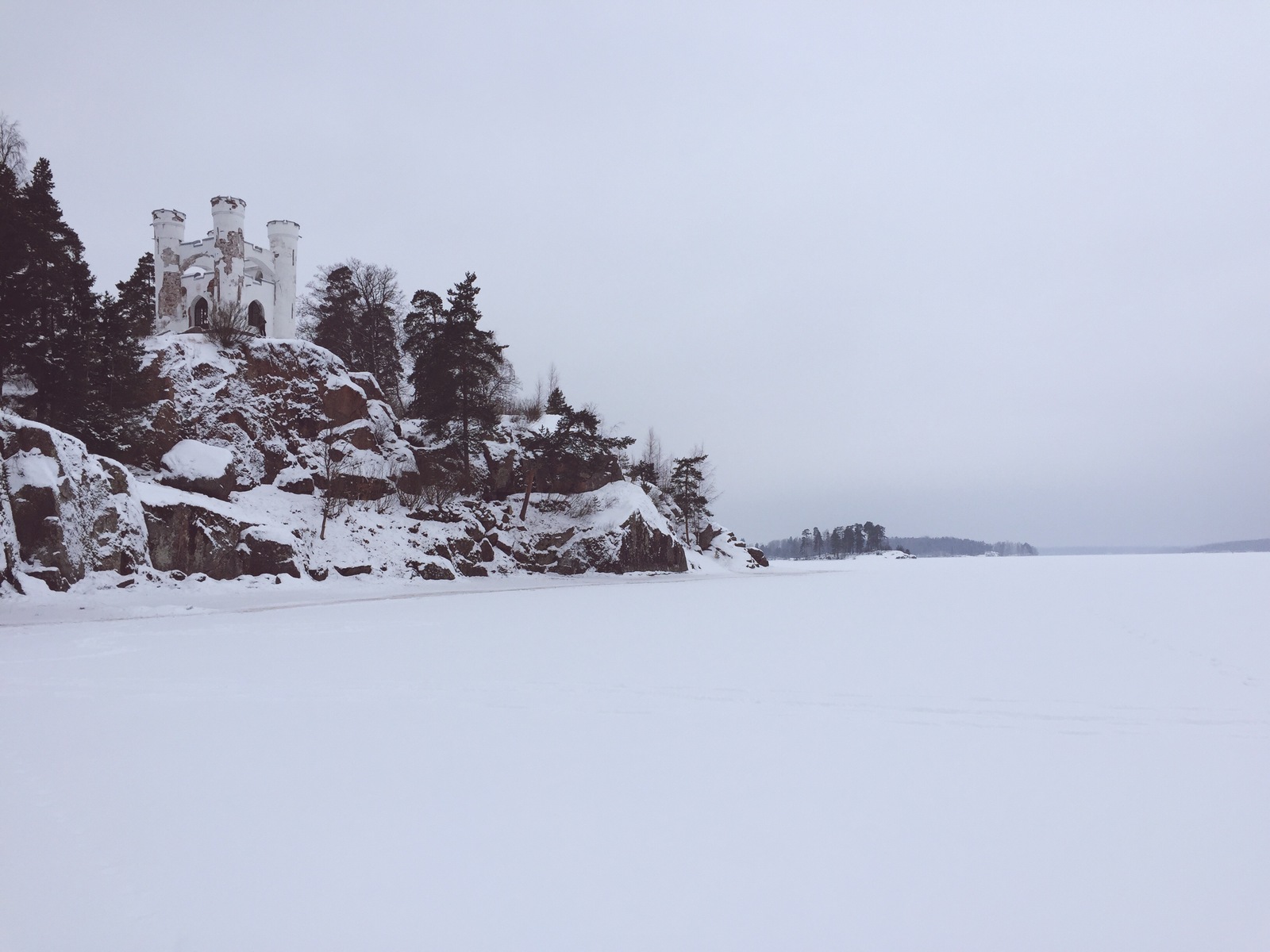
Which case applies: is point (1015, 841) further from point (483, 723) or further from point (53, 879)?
point (53, 879)

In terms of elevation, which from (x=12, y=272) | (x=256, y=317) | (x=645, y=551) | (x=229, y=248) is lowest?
(x=645, y=551)

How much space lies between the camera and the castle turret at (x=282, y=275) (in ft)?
115

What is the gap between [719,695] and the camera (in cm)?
730

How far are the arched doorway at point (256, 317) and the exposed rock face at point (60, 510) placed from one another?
16719 mm

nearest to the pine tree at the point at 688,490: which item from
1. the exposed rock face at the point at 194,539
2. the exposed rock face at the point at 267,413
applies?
the exposed rock face at the point at 267,413

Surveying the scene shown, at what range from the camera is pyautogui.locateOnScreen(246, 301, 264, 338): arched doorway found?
112 feet

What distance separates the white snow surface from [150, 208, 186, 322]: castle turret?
11.6 meters

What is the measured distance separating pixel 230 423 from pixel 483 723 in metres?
27.5

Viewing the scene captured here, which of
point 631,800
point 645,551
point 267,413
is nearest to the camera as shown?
point 631,800

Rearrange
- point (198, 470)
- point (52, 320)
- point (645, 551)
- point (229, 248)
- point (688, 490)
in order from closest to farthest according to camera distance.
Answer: point (52, 320) < point (198, 470) < point (229, 248) < point (645, 551) < point (688, 490)

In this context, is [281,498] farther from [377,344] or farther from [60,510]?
[377,344]

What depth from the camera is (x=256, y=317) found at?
34.3 m

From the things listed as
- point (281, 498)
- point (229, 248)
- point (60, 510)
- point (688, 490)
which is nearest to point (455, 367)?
point (281, 498)

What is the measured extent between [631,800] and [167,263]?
128 ft
